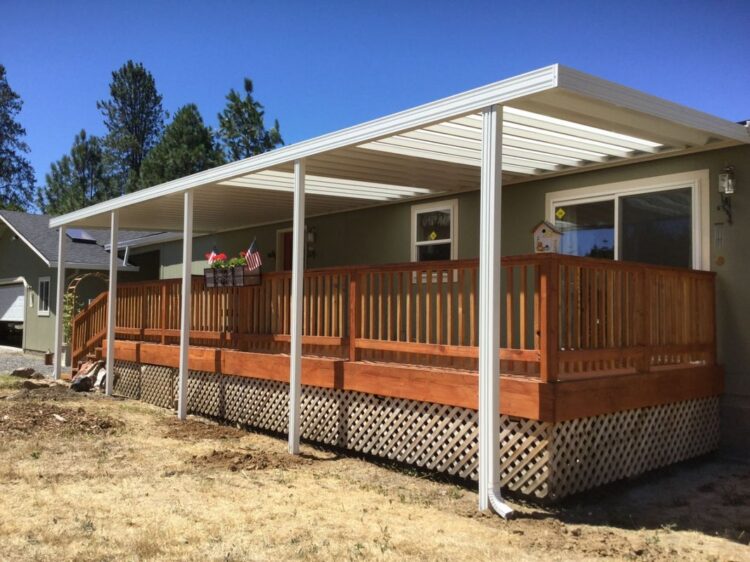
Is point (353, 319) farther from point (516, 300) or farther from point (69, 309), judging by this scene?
point (69, 309)

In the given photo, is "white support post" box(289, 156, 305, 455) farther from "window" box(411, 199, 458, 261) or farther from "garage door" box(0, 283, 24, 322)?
"garage door" box(0, 283, 24, 322)

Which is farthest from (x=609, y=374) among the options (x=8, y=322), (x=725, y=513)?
(x=8, y=322)

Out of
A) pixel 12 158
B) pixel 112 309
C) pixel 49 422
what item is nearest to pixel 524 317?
pixel 49 422

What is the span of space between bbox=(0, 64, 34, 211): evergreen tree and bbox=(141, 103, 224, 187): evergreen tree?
13121 mm

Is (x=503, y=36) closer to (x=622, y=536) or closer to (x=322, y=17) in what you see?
(x=322, y=17)

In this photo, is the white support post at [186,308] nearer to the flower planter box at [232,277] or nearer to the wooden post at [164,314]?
the flower planter box at [232,277]

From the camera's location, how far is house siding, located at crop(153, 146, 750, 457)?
6586 millimetres

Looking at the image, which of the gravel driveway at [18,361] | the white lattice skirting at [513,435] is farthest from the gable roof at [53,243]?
the white lattice skirting at [513,435]

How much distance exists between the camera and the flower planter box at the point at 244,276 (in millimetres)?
8484

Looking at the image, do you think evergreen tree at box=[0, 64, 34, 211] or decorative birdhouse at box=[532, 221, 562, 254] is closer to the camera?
decorative birdhouse at box=[532, 221, 562, 254]

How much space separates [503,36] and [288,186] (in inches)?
394

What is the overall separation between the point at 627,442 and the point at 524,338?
1508 millimetres

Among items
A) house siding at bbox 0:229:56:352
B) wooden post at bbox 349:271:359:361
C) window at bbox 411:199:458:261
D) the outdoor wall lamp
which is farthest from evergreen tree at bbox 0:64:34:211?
the outdoor wall lamp

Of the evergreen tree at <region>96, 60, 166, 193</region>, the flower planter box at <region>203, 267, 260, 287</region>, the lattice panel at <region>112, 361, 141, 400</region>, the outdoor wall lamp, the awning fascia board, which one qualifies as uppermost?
the evergreen tree at <region>96, 60, 166, 193</region>
